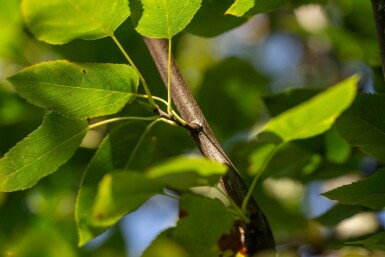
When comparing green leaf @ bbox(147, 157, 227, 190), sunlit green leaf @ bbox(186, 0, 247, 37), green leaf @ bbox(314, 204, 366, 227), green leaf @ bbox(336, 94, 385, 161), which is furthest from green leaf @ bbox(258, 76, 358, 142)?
green leaf @ bbox(314, 204, 366, 227)

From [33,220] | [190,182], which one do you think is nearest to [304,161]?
[33,220]

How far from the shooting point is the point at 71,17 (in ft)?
2.33

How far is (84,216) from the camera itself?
782mm

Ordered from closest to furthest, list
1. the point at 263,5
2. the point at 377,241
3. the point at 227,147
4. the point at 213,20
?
the point at 377,241
the point at 263,5
the point at 213,20
the point at 227,147

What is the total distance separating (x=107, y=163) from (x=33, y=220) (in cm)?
56

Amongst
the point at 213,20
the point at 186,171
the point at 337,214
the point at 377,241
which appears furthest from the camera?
the point at 337,214

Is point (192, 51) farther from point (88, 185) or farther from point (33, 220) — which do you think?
point (88, 185)

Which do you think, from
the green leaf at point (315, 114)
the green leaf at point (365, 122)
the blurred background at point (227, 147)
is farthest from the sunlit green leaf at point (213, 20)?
the green leaf at point (315, 114)

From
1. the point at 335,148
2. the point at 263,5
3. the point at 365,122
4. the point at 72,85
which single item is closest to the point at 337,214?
the point at 335,148

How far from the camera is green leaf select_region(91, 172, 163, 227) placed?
1.90ft

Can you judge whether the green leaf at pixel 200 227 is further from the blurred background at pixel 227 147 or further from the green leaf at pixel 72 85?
the blurred background at pixel 227 147

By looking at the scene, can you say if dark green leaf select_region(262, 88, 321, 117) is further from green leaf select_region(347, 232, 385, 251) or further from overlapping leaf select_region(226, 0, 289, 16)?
green leaf select_region(347, 232, 385, 251)

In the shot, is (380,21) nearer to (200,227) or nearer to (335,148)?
(200,227)

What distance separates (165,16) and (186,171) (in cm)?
27
